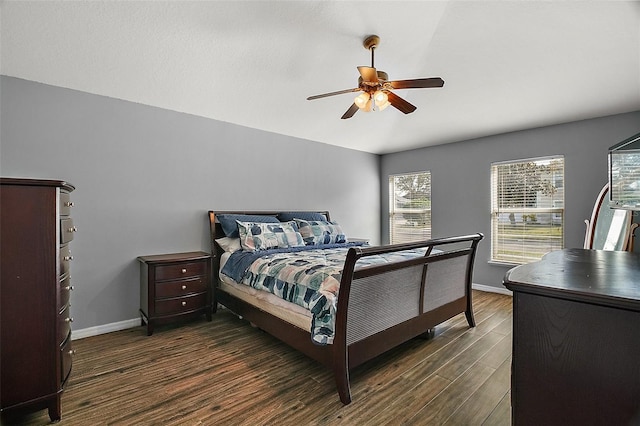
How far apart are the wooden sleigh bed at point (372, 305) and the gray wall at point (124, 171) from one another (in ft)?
3.38

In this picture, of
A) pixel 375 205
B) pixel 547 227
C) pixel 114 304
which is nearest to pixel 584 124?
pixel 547 227

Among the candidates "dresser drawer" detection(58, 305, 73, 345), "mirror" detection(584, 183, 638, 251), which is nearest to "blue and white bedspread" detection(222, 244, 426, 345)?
"dresser drawer" detection(58, 305, 73, 345)

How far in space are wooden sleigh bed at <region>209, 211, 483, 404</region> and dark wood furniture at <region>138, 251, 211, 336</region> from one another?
0.31 meters

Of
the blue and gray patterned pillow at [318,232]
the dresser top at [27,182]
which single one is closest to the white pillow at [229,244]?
the blue and gray patterned pillow at [318,232]

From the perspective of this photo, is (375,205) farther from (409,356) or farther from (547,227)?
(409,356)

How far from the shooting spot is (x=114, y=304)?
311 centimetres

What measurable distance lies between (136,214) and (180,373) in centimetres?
182

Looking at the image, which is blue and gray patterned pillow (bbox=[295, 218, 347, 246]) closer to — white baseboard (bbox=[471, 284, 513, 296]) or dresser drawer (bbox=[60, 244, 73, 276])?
white baseboard (bbox=[471, 284, 513, 296])

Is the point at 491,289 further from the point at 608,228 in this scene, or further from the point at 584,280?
the point at 584,280

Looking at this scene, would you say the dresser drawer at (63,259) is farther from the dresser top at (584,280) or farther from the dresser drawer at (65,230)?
the dresser top at (584,280)

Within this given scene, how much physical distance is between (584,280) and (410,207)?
4.72 m

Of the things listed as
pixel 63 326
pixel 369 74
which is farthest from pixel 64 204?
pixel 369 74

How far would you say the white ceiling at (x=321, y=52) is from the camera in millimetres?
2369

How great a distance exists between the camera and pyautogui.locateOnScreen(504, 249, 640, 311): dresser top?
893 millimetres
